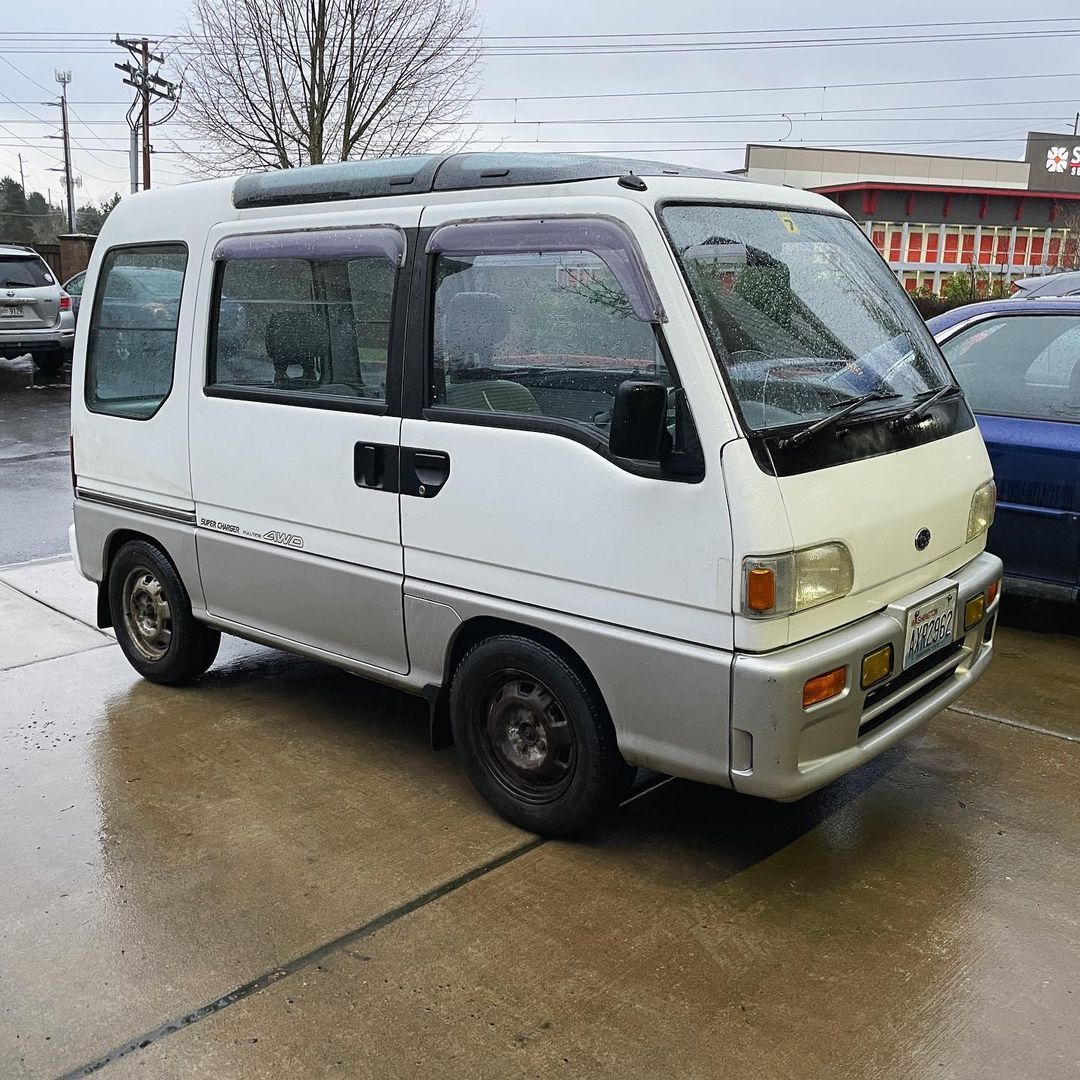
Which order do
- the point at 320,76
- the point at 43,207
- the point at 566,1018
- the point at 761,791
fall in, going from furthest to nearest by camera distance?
the point at 43,207 → the point at 320,76 → the point at 761,791 → the point at 566,1018

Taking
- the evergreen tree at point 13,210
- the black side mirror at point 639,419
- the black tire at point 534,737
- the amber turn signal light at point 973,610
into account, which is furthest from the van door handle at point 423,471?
the evergreen tree at point 13,210

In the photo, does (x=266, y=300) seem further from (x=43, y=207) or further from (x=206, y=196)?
(x=43, y=207)

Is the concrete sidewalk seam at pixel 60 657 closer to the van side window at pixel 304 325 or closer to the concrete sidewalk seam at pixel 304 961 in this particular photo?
the van side window at pixel 304 325

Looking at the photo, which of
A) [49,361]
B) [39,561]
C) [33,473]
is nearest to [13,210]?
[49,361]

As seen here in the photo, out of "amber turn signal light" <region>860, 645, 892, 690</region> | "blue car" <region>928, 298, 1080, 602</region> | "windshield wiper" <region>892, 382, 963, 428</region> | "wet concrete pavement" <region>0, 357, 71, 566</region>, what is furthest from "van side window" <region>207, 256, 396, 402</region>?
"wet concrete pavement" <region>0, 357, 71, 566</region>

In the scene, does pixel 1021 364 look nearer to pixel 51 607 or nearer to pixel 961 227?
pixel 51 607

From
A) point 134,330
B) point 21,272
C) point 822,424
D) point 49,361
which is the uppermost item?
point 21,272

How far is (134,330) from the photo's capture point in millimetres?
4871

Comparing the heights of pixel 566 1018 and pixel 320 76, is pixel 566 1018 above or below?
below

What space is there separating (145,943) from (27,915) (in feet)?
1.43

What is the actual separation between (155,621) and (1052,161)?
62102 mm

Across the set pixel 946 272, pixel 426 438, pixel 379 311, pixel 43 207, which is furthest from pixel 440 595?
pixel 43 207

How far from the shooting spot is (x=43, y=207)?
75.3m

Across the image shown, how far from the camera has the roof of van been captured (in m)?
3.42
